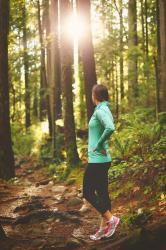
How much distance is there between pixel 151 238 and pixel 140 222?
1619mm

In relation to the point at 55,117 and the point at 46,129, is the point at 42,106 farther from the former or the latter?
the point at 55,117

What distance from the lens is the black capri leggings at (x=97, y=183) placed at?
645cm

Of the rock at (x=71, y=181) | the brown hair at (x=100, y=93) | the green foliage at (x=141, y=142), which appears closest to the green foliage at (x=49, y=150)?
the rock at (x=71, y=181)

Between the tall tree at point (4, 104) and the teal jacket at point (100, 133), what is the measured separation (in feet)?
25.7

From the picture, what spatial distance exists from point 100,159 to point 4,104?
26.6 ft

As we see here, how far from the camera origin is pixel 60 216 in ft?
27.4

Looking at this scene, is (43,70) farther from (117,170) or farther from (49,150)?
(117,170)

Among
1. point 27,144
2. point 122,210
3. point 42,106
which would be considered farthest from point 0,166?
point 42,106

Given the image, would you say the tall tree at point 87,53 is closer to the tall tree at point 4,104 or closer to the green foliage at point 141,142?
the green foliage at point 141,142

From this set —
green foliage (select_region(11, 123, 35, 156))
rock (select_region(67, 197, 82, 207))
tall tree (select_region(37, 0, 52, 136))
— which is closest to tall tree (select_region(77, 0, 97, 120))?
rock (select_region(67, 197, 82, 207))

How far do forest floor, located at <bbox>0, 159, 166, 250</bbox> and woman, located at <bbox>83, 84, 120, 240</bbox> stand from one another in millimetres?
291

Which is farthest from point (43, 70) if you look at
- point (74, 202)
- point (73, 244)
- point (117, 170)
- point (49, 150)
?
point (73, 244)

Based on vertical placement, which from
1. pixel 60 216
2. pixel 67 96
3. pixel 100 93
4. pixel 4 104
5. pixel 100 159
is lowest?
pixel 60 216

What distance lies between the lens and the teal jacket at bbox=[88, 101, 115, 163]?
627cm
